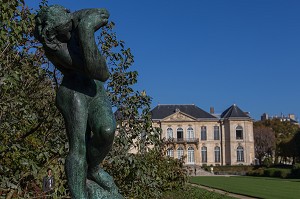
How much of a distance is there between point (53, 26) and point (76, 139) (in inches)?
30.6

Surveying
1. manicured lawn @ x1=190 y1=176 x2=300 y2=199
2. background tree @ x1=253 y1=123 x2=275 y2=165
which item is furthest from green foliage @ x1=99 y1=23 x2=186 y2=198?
background tree @ x1=253 y1=123 x2=275 y2=165

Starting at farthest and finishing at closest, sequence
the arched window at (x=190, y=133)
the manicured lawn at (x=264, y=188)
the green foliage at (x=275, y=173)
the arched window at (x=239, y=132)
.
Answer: the arched window at (x=190, y=133)
the arched window at (x=239, y=132)
the green foliage at (x=275, y=173)
the manicured lawn at (x=264, y=188)

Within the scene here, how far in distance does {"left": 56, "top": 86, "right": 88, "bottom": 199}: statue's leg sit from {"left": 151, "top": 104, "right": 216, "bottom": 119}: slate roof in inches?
2379

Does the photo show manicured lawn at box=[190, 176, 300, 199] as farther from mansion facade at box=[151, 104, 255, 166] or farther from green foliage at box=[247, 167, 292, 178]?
mansion facade at box=[151, 104, 255, 166]

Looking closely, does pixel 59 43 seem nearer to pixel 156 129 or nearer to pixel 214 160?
pixel 156 129

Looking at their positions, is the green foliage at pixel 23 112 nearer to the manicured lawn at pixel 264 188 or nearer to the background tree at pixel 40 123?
the background tree at pixel 40 123

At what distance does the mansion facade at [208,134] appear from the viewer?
65312 millimetres

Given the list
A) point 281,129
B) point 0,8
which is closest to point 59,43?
point 0,8

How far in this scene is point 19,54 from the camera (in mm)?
6547

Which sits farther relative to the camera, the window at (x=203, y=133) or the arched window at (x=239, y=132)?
the window at (x=203, y=133)

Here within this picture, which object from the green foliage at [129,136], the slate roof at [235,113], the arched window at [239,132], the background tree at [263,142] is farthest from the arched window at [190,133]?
the green foliage at [129,136]

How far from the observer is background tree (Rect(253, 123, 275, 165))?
63.8 meters

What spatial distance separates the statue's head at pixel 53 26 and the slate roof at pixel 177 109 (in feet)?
198

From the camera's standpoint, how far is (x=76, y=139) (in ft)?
9.34
